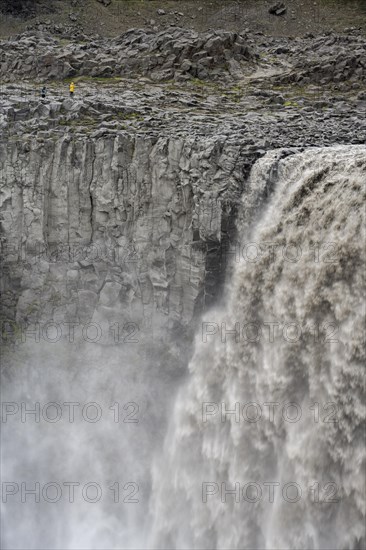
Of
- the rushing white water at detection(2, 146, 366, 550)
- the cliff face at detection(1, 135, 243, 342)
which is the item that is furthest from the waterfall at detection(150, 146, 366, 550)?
the cliff face at detection(1, 135, 243, 342)

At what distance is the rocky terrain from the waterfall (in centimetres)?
186

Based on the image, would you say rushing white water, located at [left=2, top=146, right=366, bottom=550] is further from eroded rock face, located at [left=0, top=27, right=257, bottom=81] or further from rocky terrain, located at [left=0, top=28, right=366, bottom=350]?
eroded rock face, located at [left=0, top=27, right=257, bottom=81]

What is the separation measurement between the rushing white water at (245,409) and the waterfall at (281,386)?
0.16 feet

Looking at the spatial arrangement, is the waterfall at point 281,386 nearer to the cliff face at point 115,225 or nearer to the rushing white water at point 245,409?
the rushing white water at point 245,409

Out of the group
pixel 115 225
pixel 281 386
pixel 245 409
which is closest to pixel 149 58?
pixel 115 225

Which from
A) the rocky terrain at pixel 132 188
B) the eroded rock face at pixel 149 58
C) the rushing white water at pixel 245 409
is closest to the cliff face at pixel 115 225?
the rocky terrain at pixel 132 188

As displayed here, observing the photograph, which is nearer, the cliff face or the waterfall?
the waterfall

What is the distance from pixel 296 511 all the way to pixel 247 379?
16.5 feet

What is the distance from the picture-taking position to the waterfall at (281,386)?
14.9 m

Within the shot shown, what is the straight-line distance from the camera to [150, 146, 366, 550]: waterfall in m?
14.9

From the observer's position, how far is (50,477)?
85.2ft

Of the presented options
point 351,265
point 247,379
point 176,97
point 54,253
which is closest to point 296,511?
point 247,379

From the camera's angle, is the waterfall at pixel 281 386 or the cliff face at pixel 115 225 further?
the cliff face at pixel 115 225

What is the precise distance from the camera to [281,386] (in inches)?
686
